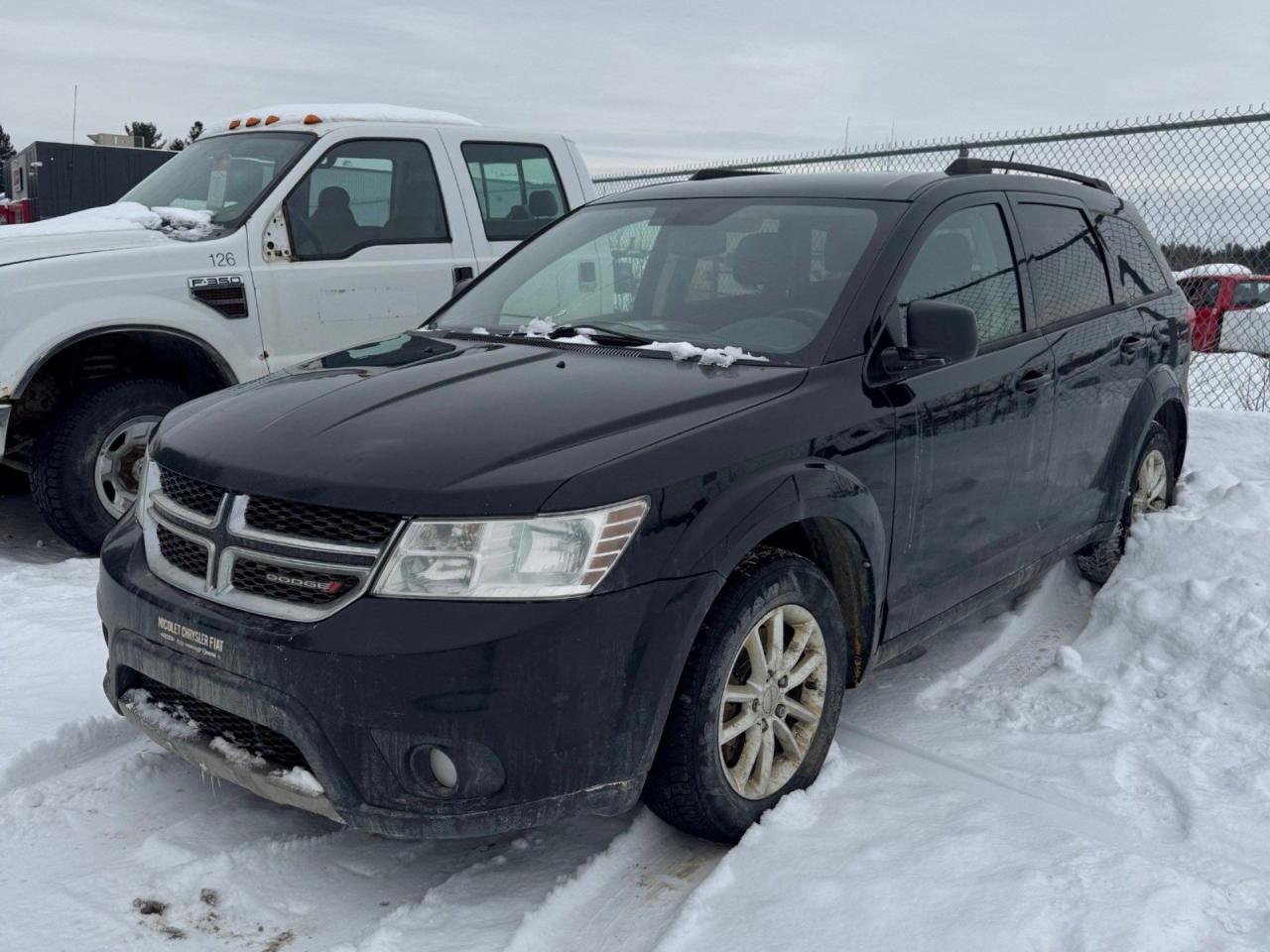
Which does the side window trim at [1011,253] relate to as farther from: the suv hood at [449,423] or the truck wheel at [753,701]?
the truck wheel at [753,701]

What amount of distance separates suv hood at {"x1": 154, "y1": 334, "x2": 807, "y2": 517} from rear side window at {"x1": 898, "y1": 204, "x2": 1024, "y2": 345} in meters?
0.70

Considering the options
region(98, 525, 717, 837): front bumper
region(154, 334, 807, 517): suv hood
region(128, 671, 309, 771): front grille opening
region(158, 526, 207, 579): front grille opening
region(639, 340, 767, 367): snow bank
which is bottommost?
region(128, 671, 309, 771): front grille opening

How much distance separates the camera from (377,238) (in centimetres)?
638

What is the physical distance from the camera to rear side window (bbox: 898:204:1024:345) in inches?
151

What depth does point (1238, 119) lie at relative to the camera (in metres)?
8.21

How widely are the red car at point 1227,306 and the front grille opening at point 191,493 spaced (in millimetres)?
9254

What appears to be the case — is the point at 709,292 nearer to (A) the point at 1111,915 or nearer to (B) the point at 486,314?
(B) the point at 486,314

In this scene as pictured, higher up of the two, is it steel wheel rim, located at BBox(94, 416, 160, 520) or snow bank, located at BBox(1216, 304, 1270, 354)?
snow bank, located at BBox(1216, 304, 1270, 354)

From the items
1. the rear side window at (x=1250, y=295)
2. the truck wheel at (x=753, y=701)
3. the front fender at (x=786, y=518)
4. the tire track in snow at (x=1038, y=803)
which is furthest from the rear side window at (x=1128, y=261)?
the rear side window at (x=1250, y=295)

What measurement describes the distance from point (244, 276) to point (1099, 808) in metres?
4.44

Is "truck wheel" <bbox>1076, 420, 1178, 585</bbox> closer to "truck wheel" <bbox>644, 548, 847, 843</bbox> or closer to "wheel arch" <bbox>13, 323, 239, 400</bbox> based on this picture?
"truck wheel" <bbox>644, 548, 847, 843</bbox>

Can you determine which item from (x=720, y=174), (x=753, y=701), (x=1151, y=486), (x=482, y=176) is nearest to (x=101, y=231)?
(x=482, y=176)

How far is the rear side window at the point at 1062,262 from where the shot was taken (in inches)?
173

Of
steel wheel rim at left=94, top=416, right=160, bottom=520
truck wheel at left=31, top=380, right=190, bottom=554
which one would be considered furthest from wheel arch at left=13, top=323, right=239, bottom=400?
steel wheel rim at left=94, top=416, right=160, bottom=520
